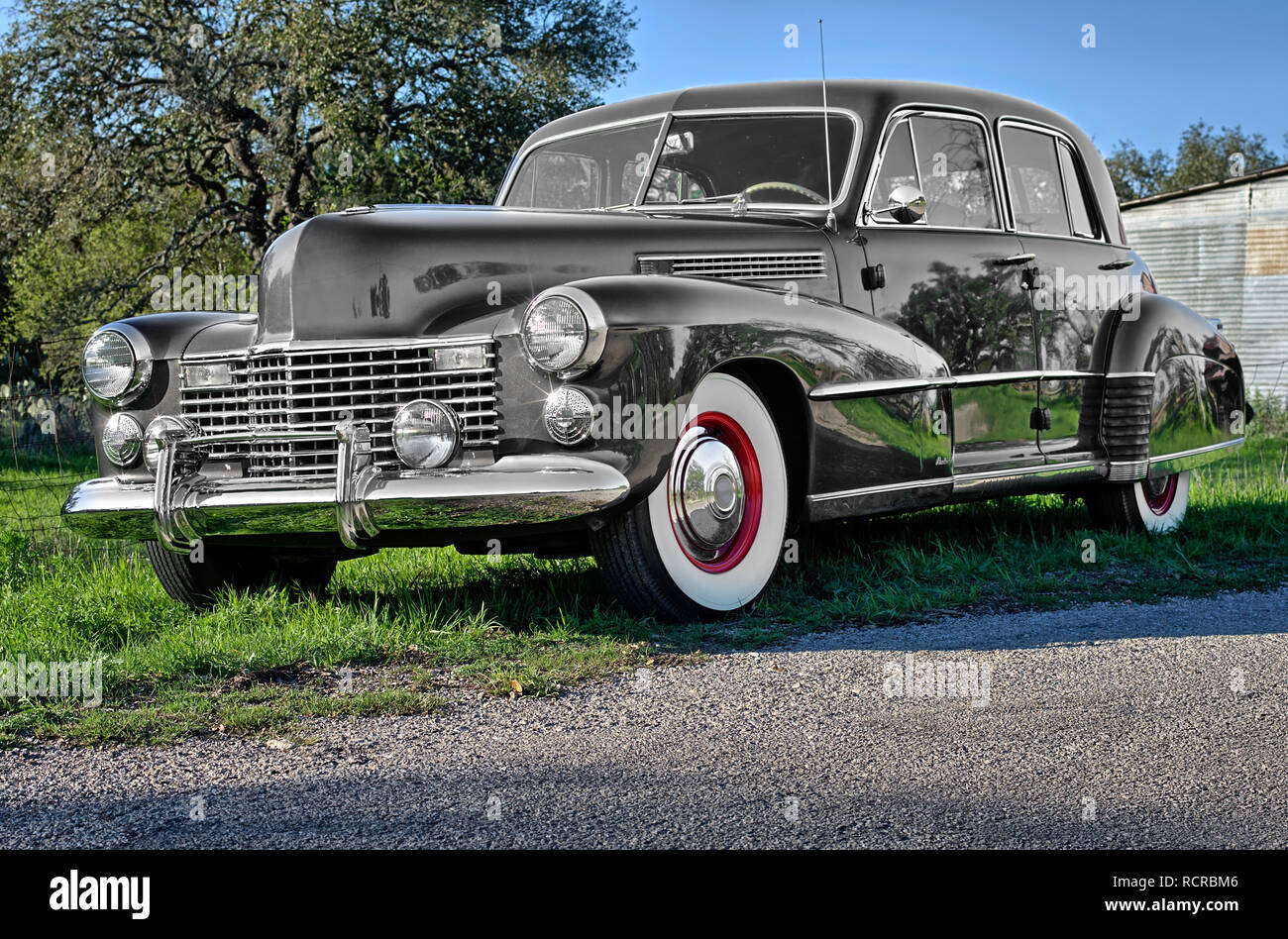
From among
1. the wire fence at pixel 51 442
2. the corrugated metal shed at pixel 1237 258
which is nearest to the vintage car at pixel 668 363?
the wire fence at pixel 51 442

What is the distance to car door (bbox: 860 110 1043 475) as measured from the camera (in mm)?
5668

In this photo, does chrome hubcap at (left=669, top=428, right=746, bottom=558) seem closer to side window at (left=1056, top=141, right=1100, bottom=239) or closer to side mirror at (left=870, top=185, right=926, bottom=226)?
side mirror at (left=870, top=185, right=926, bottom=226)

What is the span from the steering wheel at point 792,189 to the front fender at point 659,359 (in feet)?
2.59

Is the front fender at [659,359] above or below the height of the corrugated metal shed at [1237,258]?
below

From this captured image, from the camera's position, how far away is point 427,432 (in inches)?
171

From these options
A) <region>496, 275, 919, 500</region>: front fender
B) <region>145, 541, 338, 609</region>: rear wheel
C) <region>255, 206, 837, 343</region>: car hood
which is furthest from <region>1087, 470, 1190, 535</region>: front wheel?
<region>145, 541, 338, 609</region>: rear wheel

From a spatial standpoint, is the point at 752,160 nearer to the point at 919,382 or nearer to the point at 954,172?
the point at 954,172

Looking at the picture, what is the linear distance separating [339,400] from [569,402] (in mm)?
825

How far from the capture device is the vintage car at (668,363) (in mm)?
4316

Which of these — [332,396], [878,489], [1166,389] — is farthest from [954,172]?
[332,396]

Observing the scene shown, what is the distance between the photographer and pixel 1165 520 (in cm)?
711

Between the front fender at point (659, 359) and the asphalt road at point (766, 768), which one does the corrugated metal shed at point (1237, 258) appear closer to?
the front fender at point (659, 359)

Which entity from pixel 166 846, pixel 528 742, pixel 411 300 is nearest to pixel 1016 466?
pixel 411 300

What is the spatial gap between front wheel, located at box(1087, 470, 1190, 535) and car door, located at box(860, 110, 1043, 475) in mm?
947
